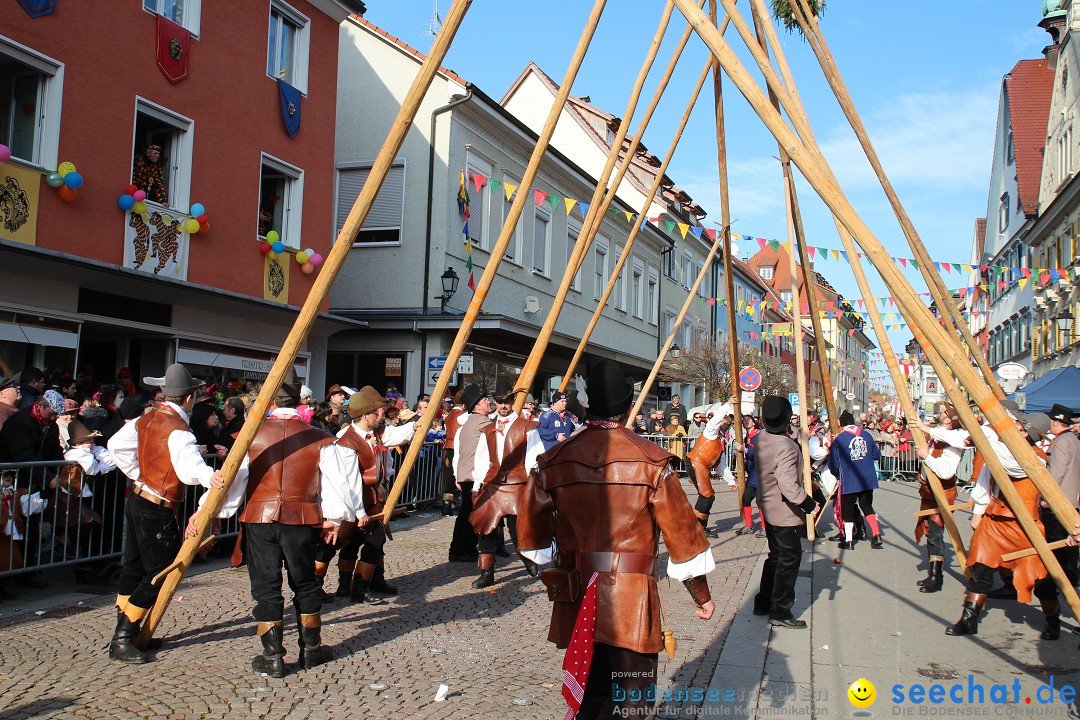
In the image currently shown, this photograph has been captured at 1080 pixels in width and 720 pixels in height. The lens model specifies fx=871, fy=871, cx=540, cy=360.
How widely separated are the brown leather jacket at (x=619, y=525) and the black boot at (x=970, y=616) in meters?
4.05

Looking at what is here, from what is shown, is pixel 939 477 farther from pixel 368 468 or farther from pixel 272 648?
pixel 272 648

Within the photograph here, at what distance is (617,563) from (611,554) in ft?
0.15

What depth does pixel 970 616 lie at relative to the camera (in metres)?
6.87

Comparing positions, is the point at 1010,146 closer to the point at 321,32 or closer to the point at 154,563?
the point at 321,32

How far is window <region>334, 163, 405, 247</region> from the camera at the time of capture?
1970 centimetres

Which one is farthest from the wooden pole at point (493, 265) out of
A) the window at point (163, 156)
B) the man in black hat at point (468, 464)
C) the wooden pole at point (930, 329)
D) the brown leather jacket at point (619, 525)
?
the window at point (163, 156)

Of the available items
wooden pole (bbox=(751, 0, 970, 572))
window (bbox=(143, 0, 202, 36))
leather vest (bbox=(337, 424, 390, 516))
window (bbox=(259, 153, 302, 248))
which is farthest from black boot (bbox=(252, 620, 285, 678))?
window (bbox=(259, 153, 302, 248))

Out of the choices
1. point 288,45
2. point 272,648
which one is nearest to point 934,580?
point 272,648

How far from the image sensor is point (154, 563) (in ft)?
18.8

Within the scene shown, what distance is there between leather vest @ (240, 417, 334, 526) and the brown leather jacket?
2250 millimetres

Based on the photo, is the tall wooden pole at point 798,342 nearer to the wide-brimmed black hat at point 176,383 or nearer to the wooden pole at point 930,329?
the wooden pole at point 930,329

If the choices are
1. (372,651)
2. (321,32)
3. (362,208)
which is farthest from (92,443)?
(321,32)

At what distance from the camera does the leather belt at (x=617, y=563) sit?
3.80 metres

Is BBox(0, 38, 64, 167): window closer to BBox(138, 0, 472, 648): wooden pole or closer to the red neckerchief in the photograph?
BBox(138, 0, 472, 648): wooden pole
